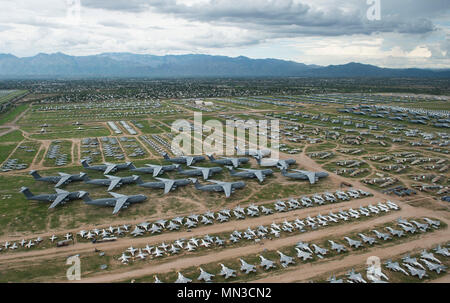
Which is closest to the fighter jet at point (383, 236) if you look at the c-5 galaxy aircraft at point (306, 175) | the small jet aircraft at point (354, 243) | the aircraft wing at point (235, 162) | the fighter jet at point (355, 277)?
the small jet aircraft at point (354, 243)

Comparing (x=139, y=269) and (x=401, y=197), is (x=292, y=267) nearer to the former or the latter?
(x=139, y=269)

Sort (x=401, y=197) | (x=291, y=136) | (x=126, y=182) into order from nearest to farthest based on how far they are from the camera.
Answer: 1. (x=401, y=197)
2. (x=126, y=182)
3. (x=291, y=136)

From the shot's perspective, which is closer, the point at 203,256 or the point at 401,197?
the point at 203,256

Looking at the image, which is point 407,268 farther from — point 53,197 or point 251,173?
point 53,197

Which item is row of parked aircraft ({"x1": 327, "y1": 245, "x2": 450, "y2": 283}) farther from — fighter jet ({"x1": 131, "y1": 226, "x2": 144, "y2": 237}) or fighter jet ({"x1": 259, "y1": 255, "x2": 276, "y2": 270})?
fighter jet ({"x1": 131, "y1": 226, "x2": 144, "y2": 237})

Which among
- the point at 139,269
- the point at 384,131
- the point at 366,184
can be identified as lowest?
the point at 139,269

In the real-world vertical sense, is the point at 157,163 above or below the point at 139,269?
above

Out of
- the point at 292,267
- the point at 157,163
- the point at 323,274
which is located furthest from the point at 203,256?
the point at 157,163

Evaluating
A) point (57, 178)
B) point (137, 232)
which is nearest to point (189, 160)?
point (57, 178)

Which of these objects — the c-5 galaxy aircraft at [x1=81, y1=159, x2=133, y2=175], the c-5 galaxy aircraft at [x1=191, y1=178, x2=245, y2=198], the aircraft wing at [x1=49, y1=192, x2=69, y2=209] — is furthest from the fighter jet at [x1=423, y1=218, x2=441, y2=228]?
the aircraft wing at [x1=49, y1=192, x2=69, y2=209]
